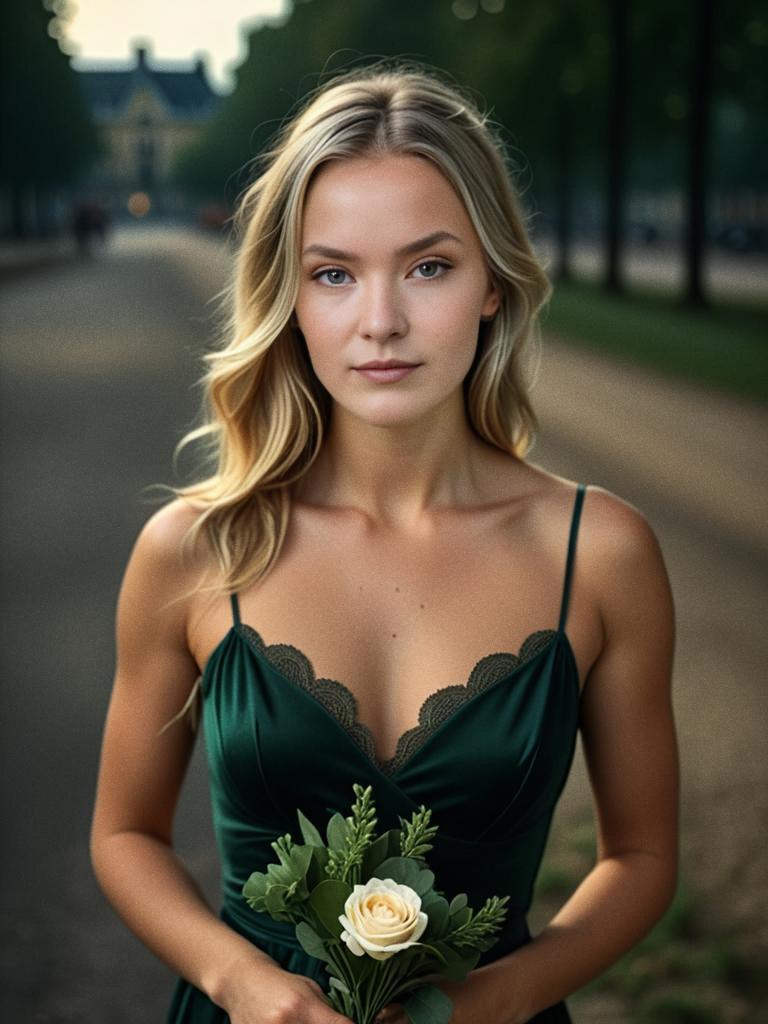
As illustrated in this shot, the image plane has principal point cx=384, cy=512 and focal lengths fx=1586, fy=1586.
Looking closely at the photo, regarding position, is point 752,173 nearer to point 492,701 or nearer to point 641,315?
point 641,315

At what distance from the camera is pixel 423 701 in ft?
7.32

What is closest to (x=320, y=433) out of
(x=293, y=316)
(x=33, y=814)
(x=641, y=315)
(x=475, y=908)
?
(x=293, y=316)

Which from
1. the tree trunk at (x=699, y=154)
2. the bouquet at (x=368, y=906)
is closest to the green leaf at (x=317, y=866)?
the bouquet at (x=368, y=906)

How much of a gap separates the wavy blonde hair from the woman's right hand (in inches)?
21.9

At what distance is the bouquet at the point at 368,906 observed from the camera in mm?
1873

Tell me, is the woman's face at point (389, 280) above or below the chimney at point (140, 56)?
below

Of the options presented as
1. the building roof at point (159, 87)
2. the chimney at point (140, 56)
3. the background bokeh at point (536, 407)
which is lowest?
the background bokeh at point (536, 407)

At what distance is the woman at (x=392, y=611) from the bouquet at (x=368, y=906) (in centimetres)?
17

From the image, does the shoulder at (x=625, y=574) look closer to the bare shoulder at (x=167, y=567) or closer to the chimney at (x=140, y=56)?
the bare shoulder at (x=167, y=567)

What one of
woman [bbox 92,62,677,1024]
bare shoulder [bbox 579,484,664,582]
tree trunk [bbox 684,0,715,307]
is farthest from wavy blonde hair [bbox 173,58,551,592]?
tree trunk [bbox 684,0,715,307]

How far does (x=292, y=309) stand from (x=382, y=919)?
92cm

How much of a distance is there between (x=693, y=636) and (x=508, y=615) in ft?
17.8

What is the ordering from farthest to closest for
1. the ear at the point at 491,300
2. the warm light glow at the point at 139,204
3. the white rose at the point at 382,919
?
1. the warm light glow at the point at 139,204
2. the ear at the point at 491,300
3. the white rose at the point at 382,919

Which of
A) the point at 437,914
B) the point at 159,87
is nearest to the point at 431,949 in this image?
the point at 437,914
